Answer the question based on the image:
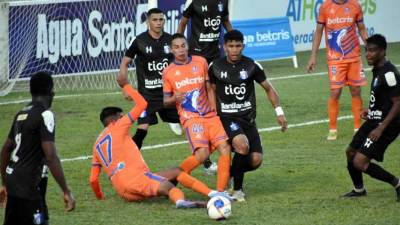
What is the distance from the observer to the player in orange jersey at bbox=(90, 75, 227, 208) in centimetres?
1145

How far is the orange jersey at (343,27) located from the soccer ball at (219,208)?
241 inches

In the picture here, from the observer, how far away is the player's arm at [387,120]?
1127 cm

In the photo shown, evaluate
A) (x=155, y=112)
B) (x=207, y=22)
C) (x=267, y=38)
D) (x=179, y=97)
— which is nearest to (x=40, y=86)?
(x=179, y=97)

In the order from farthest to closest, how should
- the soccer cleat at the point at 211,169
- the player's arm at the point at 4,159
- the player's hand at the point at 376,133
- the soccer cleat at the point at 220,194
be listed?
the soccer cleat at the point at 211,169 → the player's hand at the point at 376,133 → the soccer cleat at the point at 220,194 → the player's arm at the point at 4,159

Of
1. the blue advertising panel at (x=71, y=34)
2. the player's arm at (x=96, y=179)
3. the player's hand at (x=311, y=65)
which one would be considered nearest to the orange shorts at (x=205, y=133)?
the player's arm at (x=96, y=179)

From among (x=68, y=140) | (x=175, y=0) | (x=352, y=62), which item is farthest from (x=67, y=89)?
(x=352, y=62)

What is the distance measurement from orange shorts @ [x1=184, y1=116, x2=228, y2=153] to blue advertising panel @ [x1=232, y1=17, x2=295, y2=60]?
42.5 ft

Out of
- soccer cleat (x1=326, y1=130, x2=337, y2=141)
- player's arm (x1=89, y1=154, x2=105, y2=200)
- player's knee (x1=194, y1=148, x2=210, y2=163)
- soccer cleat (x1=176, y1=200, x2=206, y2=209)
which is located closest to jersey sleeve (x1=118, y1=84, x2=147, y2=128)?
player's arm (x1=89, y1=154, x2=105, y2=200)

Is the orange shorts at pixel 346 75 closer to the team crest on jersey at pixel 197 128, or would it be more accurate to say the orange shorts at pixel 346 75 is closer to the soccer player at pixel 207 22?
the soccer player at pixel 207 22

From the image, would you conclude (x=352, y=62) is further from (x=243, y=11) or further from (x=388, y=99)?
(x=243, y=11)

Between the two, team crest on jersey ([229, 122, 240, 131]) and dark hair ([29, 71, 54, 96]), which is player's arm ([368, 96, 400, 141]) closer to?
team crest on jersey ([229, 122, 240, 131])

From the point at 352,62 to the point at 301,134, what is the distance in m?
1.40

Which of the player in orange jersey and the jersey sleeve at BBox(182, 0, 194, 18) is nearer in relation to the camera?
the player in orange jersey

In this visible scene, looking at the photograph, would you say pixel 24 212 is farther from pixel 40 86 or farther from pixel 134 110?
pixel 134 110
